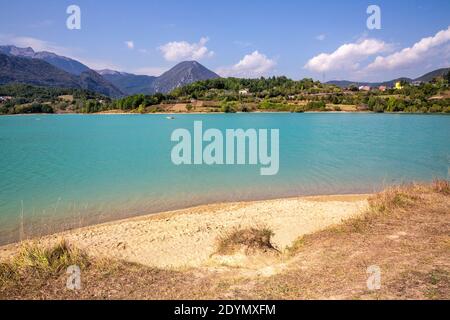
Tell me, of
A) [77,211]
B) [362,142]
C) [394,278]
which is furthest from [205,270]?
[362,142]

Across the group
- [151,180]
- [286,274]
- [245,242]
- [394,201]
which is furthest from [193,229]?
[151,180]

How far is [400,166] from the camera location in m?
31.8

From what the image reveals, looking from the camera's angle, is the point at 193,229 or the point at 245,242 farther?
the point at 193,229

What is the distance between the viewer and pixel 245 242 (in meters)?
9.64

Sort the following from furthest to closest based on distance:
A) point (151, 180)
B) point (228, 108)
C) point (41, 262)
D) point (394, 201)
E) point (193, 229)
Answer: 1. point (228, 108)
2. point (151, 180)
3. point (193, 229)
4. point (394, 201)
5. point (41, 262)

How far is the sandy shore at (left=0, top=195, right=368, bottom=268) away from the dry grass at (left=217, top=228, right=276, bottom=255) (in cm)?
67

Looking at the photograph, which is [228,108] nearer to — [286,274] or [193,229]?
[193,229]

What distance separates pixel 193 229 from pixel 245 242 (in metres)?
4.51

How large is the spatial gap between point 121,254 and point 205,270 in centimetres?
458

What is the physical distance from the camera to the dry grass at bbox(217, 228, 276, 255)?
9.54 m

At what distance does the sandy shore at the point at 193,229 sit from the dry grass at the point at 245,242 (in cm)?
67

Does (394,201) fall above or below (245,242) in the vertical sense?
above
